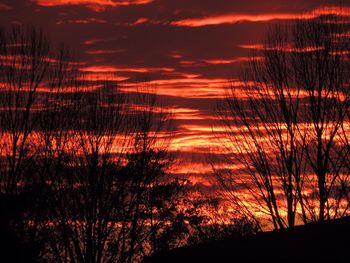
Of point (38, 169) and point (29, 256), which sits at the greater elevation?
point (38, 169)

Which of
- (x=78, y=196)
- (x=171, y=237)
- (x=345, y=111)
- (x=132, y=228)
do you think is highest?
(x=345, y=111)

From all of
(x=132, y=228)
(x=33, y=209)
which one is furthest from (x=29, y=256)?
(x=132, y=228)

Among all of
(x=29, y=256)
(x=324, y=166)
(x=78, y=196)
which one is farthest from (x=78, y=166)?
(x=324, y=166)

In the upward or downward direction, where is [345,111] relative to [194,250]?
upward

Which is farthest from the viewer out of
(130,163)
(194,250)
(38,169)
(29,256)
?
(130,163)

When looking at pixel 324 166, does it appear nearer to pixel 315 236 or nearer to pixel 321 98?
pixel 321 98

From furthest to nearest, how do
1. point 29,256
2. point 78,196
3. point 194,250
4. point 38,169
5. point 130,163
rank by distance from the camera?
point 130,163
point 78,196
point 38,169
point 29,256
point 194,250

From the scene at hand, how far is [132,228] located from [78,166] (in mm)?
4925

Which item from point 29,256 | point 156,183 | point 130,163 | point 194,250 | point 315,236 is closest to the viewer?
point 315,236

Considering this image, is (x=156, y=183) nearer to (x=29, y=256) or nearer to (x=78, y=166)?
(x=78, y=166)

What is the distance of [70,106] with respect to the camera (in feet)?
96.6

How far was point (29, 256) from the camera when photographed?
26422mm

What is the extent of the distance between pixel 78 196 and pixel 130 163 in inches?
137

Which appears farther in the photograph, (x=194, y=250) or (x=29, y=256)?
(x=29, y=256)
